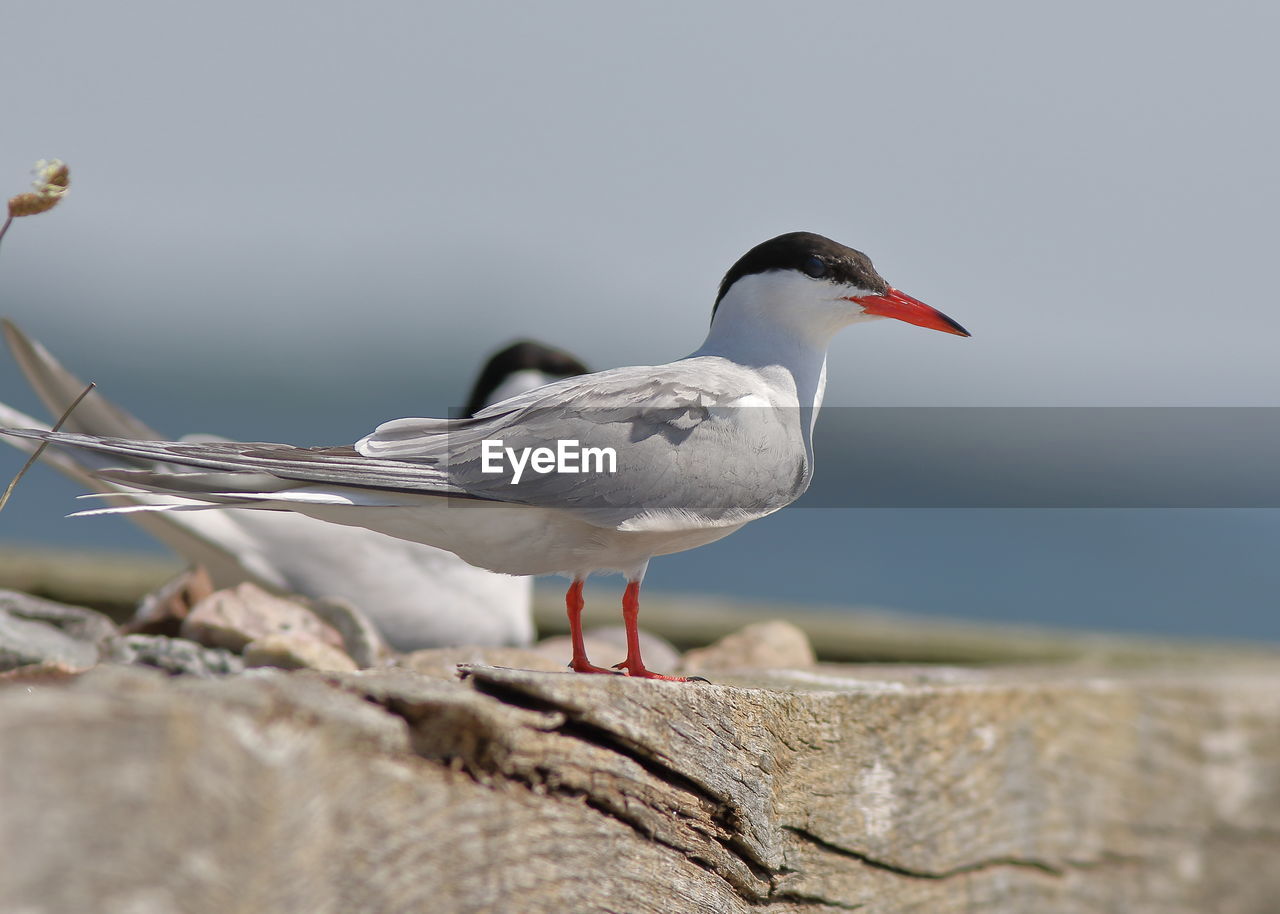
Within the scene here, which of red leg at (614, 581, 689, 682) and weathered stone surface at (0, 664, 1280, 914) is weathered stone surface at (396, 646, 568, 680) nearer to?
red leg at (614, 581, 689, 682)

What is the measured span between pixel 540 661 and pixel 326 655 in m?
0.60

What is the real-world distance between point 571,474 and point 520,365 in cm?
360

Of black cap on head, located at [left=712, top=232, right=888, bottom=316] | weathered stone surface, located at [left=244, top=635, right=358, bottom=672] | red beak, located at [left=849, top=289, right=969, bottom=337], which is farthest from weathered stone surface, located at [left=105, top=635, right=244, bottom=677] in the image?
red beak, located at [left=849, top=289, right=969, bottom=337]

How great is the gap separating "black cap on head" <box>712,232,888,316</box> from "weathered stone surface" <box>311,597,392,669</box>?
1829mm

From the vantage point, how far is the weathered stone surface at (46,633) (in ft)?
9.43

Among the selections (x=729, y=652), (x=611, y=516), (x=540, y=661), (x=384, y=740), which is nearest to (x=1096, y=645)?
(x=729, y=652)

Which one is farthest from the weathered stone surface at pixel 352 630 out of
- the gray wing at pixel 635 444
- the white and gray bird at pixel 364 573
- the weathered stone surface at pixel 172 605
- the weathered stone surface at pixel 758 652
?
the gray wing at pixel 635 444

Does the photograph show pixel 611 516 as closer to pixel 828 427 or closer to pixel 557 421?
pixel 557 421

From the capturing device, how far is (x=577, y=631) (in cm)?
276

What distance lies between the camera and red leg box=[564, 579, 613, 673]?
2625mm

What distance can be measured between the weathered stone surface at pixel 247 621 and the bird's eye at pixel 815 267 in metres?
1.87

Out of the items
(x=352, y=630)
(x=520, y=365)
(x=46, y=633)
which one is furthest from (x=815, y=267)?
(x=520, y=365)

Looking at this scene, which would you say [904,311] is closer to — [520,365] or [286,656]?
[286,656]

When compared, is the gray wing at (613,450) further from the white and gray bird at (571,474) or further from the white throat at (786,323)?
the white throat at (786,323)
